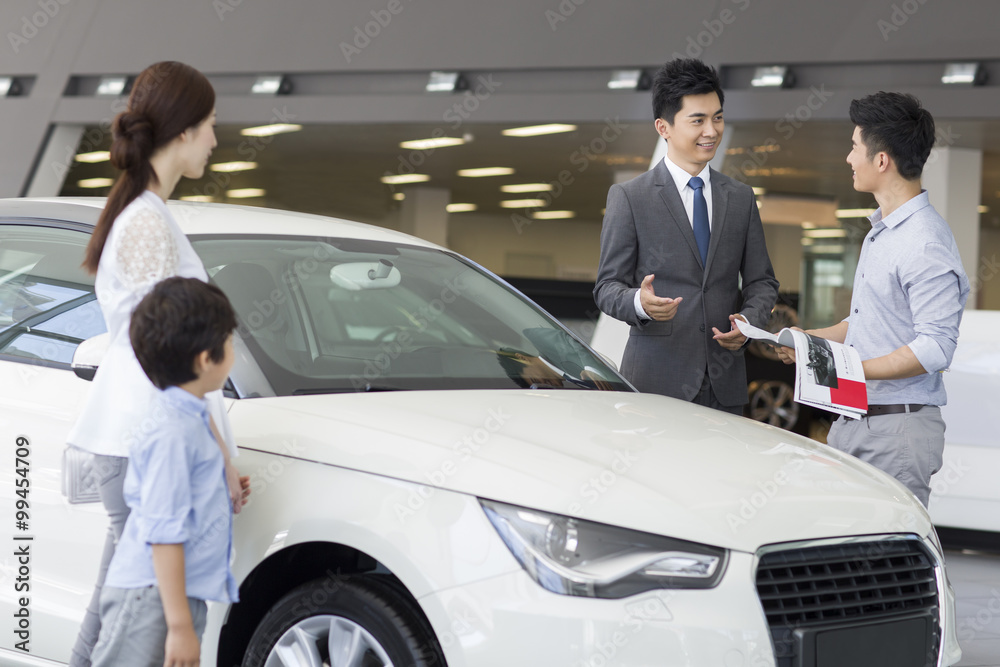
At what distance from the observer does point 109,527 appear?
232 centimetres

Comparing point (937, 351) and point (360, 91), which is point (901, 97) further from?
point (360, 91)

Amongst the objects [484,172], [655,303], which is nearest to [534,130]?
[484,172]

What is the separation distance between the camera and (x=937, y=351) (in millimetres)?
2814

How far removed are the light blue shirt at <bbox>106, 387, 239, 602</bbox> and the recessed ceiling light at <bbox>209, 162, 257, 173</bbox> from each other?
15.9 meters

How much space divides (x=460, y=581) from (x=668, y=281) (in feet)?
5.80

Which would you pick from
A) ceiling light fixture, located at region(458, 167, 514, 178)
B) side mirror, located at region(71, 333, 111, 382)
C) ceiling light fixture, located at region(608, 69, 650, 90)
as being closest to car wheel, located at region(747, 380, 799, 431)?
ceiling light fixture, located at region(608, 69, 650, 90)

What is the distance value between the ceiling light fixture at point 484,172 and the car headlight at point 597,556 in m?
15.0

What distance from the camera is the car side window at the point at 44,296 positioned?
2893 mm

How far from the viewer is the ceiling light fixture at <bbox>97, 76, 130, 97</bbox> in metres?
12.3

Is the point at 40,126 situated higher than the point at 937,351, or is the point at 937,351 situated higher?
the point at 40,126

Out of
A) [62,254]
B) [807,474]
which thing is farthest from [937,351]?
[62,254]

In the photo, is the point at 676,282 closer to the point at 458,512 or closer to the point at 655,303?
the point at 655,303

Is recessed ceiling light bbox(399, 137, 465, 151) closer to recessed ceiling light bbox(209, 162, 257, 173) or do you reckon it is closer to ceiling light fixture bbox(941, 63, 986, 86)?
recessed ceiling light bbox(209, 162, 257, 173)

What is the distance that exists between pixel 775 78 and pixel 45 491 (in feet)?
25.4
